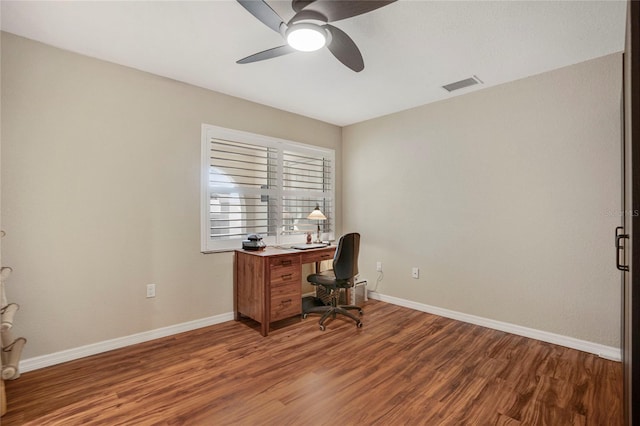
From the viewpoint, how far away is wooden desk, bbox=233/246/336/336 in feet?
9.91

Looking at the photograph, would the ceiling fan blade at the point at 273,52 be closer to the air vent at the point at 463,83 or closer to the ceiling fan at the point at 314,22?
the ceiling fan at the point at 314,22

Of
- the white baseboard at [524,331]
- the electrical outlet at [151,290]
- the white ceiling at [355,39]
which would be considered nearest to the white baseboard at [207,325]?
the white baseboard at [524,331]

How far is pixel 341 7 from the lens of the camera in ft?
5.39

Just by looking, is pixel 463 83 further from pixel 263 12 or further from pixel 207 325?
pixel 207 325

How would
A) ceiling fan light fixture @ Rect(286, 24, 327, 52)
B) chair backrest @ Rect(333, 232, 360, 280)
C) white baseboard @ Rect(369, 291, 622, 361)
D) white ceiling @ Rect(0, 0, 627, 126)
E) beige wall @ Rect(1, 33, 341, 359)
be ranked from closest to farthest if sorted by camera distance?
ceiling fan light fixture @ Rect(286, 24, 327, 52)
white ceiling @ Rect(0, 0, 627, 126)
beige wall @ Rect(1, 33, 341, 359)
white baseboard @ Rect(369, 291, 622, 361)
chair backrest @ Rect(333, 232, 360, 280)

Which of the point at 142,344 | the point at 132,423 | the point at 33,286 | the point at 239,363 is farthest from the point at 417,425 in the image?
the point at 33,286

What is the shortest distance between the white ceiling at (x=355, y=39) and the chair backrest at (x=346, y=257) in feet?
5.30

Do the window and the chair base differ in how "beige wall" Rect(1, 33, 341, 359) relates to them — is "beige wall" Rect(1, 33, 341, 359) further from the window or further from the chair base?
the chair base

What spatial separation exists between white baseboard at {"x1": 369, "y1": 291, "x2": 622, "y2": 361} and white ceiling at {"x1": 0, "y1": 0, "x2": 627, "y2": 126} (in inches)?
96.2

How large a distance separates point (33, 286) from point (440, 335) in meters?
3.51

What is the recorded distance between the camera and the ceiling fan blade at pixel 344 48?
1.91m

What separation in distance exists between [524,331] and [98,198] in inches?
162

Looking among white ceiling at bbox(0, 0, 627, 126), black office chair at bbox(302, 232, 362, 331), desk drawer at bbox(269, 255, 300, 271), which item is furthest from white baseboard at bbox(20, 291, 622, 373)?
white ceiling at bbox(0, 0, 627, 126)

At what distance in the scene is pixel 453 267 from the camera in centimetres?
351
